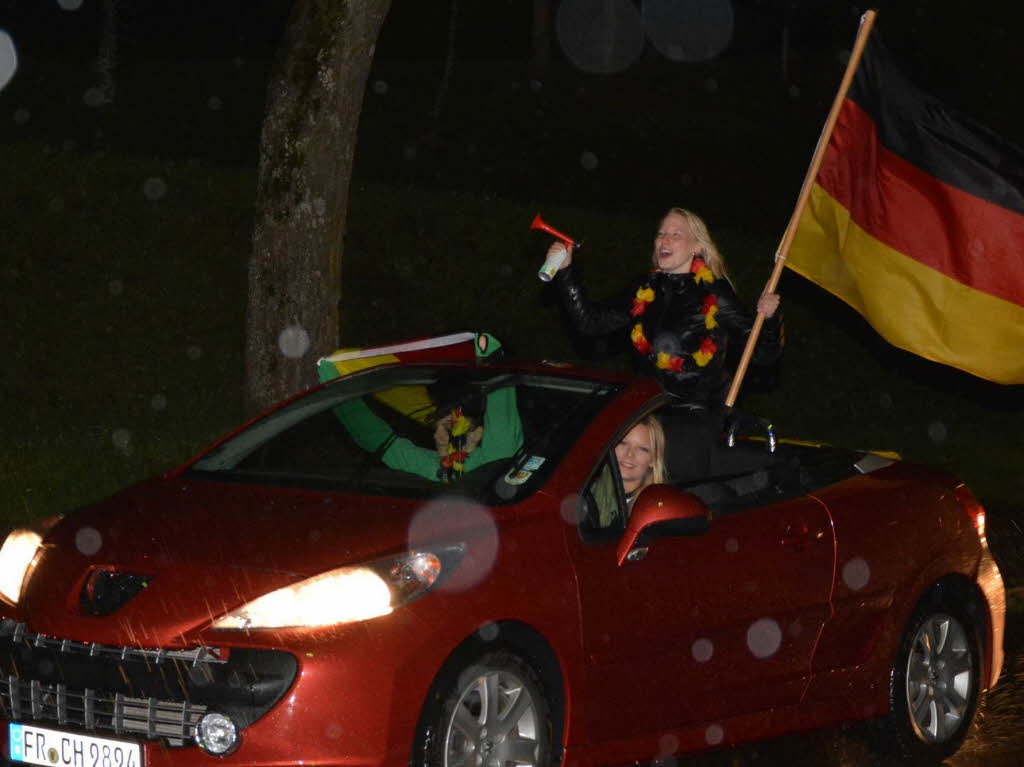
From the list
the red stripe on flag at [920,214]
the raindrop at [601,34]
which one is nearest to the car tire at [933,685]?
the red stripe on flag at [920,214]

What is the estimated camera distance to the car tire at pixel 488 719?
529cm

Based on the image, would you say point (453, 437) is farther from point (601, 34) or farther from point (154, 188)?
point (601, 34)

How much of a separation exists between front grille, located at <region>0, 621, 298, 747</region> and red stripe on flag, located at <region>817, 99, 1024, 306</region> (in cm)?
483

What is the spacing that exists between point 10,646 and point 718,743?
246 cm

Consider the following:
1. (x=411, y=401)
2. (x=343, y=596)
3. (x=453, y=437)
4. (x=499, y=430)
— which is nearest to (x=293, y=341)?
(x=411, y=401)

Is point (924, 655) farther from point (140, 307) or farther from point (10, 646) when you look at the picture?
point (140, 307)

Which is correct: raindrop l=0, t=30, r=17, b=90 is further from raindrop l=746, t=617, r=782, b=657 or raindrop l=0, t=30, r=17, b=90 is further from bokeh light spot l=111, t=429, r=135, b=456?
raindrop l=746, t=617, r=782, b=657

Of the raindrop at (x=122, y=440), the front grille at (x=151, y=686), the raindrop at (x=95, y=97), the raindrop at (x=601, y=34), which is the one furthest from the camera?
the raindrop at (x=601, y=34)

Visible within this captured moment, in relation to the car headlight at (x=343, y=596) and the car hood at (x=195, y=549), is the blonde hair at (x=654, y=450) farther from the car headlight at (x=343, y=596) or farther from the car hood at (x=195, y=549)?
the car headlight at (x=343, y=596)

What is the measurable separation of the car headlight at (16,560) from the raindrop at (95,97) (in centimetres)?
3097

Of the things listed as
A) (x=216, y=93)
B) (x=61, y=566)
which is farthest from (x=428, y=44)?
(x=61, y=566)

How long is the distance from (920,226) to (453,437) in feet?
10.8

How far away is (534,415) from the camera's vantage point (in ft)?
21.8

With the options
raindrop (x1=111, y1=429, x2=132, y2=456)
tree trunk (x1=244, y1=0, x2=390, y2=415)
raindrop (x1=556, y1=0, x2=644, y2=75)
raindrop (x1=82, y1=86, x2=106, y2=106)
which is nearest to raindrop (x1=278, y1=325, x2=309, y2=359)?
tree trunk (x1=244, y1=0, x2=390, y2=415)
